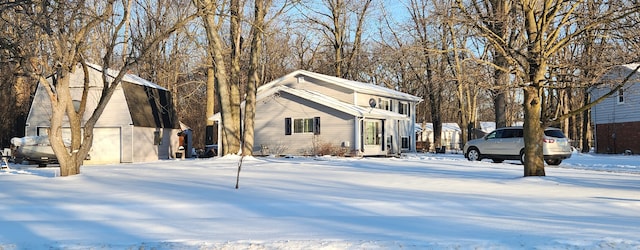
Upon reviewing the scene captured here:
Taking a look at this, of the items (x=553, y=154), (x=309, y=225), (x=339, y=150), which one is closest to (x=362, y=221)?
(x=309, y=225)

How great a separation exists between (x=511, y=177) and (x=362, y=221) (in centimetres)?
812

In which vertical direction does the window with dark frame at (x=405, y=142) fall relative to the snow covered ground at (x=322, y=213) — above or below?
above

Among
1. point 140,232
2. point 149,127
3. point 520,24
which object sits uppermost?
point 520,24

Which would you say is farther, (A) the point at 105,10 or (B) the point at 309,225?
(A) the point at 105,10

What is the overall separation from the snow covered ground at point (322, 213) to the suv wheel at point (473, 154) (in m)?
11.2

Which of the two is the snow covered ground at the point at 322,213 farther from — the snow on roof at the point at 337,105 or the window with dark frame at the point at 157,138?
the window with dark frame at the point at 157,138

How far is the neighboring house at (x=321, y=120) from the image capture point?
31328mm

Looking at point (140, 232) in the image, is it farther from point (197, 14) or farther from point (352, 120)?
point (352, 120)

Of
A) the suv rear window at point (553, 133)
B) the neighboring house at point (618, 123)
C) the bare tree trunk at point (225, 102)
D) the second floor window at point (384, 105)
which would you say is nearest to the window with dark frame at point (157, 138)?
the bare tree trunk at point (225, 102)

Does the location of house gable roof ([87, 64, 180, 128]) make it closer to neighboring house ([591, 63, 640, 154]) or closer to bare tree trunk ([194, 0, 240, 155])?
bare tree trunk ([194, 0, 240, 155])

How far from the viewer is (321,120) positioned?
105 ft

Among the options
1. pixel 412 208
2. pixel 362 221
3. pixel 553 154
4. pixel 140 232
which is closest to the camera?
pixel 140 232

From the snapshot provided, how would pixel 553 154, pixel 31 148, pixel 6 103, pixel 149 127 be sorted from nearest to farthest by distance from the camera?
pixel 553 154 → pixel 31 148 → pixel 149 127 → pixel 6 103

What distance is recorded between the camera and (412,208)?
34.1 feet
